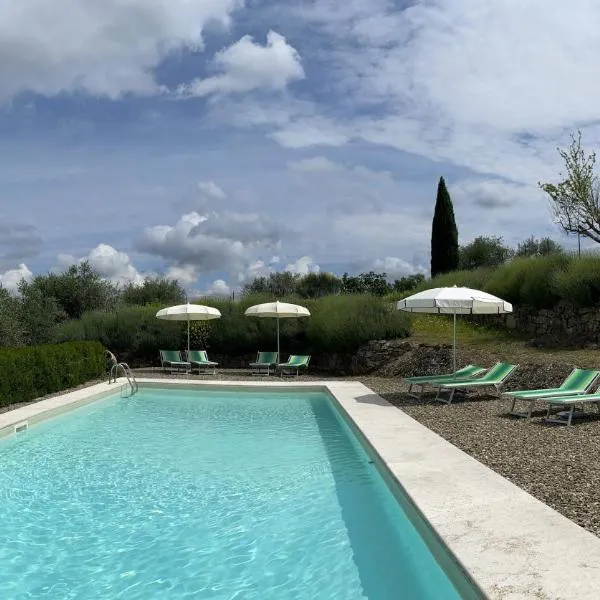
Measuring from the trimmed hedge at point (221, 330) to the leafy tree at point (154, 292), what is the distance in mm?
12025

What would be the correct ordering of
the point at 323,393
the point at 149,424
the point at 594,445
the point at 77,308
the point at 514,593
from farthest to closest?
1. the point at 77,308
2. the point at 323,393
3. the point at 149,424
4. the point at 594,445
5. the point at 514,593

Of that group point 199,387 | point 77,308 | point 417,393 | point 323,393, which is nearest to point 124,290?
point 77,308

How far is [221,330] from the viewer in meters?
19.3

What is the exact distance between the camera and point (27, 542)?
16.7 ft

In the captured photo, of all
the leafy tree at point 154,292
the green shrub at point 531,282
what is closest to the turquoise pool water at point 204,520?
Result: the green shrub at point 531,282

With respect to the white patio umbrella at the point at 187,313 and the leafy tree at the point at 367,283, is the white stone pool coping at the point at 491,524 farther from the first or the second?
the leafy tree at the point at 367,283

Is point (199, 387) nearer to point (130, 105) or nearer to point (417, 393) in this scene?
point (417, 393)

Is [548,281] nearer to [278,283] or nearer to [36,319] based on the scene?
[36,319]

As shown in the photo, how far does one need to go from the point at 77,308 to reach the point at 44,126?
15074mm

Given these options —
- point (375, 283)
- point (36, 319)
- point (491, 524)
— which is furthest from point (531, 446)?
point (375, 283)

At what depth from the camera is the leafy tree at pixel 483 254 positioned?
118 ft

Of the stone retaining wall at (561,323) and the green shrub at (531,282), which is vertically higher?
the green shrub at (531,282)

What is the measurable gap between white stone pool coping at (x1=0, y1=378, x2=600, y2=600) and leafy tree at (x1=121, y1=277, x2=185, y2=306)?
84.5 ft

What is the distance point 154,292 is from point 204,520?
28.6 metres
